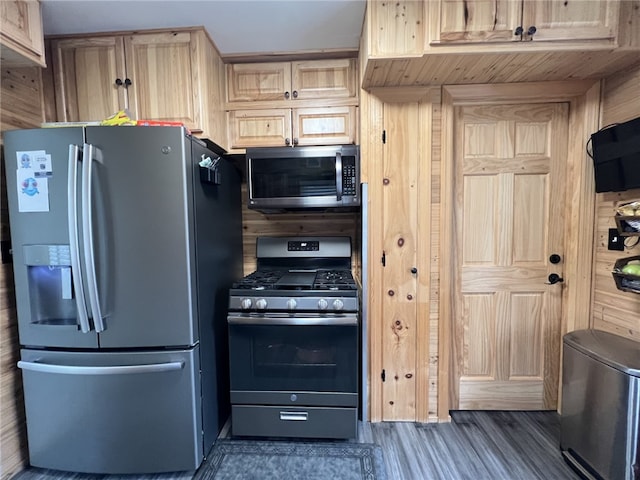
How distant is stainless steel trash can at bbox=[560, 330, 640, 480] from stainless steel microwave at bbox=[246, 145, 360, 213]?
1423mm

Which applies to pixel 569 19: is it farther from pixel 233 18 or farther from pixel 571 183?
pixel 233 18

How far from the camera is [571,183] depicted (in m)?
1.79

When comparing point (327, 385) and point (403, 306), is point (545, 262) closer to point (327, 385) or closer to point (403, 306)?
point (403, 306)

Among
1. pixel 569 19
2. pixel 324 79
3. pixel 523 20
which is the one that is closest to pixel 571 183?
pixel 569 19

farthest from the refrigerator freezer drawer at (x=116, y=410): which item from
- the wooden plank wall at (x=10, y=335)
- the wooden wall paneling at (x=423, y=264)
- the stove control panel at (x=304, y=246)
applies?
the wooden wall paneling at (x=423, y=264)

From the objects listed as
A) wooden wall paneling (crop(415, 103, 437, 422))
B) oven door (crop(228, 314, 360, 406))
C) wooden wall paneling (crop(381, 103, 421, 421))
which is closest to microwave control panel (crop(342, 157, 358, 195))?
wooden wall paneling (crop(381, 103, 421, 421))

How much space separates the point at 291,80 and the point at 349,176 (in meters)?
0.80

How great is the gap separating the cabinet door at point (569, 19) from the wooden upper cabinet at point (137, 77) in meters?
1.75

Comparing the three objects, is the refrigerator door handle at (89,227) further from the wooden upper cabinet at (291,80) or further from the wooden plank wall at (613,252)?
the wooden plank wall at (613,252)

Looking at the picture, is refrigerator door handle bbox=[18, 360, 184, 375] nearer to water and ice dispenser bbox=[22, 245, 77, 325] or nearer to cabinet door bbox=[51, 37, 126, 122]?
water and ice dispenser bbox=[22, 245, 77, 325]

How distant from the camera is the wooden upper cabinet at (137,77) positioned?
165 cm

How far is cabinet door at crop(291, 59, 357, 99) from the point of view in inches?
73.5

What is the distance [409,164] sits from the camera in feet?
5.71

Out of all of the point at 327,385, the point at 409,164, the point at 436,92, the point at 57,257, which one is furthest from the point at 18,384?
the point at 436,92
